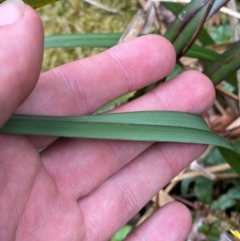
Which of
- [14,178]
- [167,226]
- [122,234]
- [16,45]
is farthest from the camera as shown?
[122,234]

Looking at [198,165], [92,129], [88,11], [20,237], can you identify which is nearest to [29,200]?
[20,237]

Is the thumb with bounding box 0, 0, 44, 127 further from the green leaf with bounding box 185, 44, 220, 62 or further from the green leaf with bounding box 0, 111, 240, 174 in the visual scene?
the green leaf with bounding box 185, 44, 220, 62

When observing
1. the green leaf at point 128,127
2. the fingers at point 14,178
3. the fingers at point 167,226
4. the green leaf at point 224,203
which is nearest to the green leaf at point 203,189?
the green leaf at point 224,203

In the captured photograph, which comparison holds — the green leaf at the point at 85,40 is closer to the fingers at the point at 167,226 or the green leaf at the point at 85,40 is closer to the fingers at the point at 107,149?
the fingers at the point at 107,149

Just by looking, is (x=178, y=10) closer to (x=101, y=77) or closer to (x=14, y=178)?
(x=101, y=77)

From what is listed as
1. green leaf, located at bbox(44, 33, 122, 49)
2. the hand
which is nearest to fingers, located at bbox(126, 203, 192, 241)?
the hand

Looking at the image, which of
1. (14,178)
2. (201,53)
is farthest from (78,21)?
(14,178)
